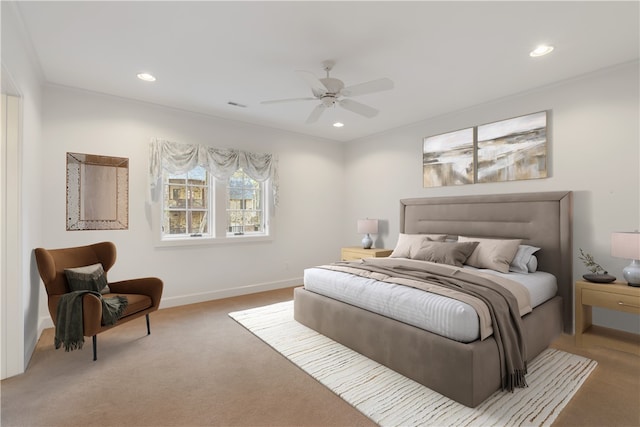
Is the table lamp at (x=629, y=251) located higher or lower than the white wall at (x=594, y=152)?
lower

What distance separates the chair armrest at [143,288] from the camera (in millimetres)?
3211

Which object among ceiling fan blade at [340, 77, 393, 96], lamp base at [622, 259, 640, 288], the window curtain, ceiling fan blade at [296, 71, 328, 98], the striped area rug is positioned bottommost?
the striped area rug

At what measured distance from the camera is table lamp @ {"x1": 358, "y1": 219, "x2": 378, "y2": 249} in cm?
527

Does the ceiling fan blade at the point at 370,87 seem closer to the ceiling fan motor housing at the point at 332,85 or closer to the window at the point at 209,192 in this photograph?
the ceiling fan motor housing at the point at 332,85

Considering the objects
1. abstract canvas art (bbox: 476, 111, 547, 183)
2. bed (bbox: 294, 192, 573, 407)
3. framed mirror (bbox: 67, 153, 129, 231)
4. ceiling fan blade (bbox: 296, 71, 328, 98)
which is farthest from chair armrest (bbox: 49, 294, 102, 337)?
abstract canvas art (bbox: 476, 111, 547, 183)

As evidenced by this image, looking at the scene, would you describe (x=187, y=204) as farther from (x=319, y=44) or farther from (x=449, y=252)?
(x=449, y=252)

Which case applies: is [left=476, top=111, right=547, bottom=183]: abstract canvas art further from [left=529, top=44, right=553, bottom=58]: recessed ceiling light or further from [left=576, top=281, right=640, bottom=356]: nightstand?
[left=576, top=281, right=640, bottom=356]: nightstand

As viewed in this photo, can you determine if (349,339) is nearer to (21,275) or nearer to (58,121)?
(21,275)

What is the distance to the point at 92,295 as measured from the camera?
2.58 meters

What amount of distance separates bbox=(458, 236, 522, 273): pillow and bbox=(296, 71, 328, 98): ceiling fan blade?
242cm

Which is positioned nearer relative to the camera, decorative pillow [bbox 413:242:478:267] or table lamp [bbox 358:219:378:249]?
decorative pillow [bbox 413:242:478:267]

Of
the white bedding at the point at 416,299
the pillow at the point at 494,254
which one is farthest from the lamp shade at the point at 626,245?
the pillow at the point at 494,254

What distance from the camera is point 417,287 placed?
2.59 m

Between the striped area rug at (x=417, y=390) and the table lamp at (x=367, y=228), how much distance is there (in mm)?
2423
